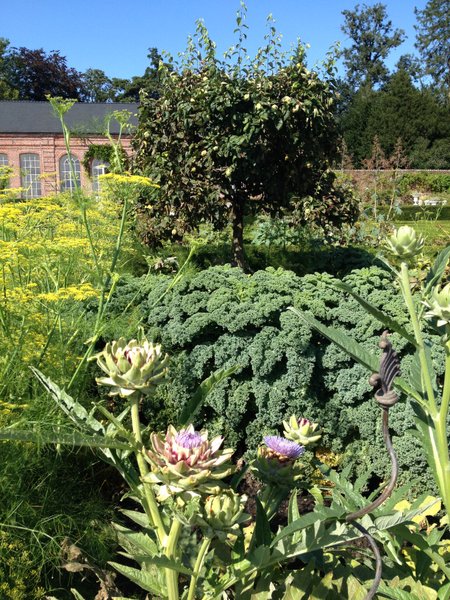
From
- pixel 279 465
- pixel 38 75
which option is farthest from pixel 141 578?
pixel 38 75

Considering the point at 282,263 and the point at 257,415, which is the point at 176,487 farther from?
the point at 282,263

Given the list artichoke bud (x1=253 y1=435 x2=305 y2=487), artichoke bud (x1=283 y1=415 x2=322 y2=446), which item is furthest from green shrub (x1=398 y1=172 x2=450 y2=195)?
artichoke bud (x1=253 y1=435 x2=305 y2=487)

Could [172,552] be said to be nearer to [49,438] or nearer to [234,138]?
[49,438]

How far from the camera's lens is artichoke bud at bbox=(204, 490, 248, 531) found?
98 cm

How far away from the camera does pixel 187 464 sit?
845mm

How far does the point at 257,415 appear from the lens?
3.08 metres

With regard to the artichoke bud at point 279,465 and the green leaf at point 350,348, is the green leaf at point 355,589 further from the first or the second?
the green leaf at point 350,348

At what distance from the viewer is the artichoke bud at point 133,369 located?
998 millimetres

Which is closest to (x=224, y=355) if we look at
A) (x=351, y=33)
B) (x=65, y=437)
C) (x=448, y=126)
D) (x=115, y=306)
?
(x=115, y=306)

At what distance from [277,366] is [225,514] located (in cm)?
218

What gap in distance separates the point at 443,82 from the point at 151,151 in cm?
3956

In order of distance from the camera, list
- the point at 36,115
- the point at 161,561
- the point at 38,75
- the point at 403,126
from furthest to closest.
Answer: the point at 38,75, the point at 403,126, the point at 36,115, the point at 161,561

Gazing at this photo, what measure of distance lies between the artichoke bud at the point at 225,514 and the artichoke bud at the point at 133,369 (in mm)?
221

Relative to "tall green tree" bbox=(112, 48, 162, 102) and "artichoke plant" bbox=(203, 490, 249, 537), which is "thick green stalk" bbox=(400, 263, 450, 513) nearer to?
"artichoke plant" bbox=(203, 490, 249, 537)
